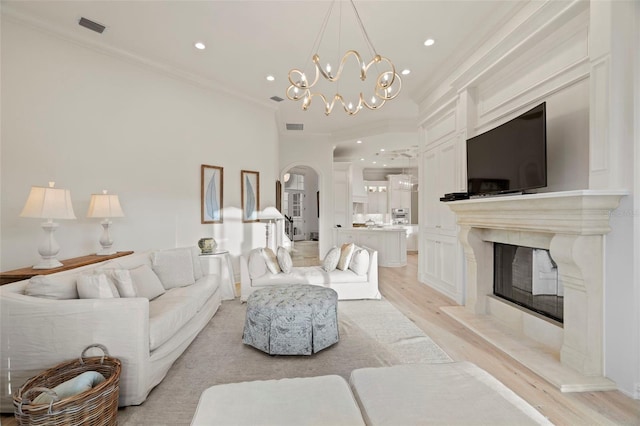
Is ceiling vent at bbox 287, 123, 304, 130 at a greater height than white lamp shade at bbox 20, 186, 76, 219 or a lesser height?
greater

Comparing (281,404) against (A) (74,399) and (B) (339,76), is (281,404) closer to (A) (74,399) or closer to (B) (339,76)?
(A) (74,399)

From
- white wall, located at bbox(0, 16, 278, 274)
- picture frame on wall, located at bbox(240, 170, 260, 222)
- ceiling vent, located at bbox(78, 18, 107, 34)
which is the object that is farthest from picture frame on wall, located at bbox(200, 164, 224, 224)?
ceiling vent, located at bbox(78, 18, 107, 34)

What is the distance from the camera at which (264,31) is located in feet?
11.3

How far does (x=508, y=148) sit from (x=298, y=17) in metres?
2.57

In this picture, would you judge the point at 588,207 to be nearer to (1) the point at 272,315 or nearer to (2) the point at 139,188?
(1) the point at 272,315

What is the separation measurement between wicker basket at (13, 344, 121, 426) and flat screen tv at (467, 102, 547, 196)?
3394 mm

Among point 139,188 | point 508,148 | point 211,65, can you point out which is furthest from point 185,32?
point 508,148

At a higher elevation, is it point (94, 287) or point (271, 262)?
point (94, 287)

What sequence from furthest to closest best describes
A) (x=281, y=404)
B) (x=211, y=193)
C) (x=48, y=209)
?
(x=211, y=193)
(x=48, y=209)
(x=281, y=404)

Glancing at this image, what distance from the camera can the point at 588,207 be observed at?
6.67 ft

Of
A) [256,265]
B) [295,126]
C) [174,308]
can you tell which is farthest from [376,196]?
[174,308]

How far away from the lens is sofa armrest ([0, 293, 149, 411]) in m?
1.84

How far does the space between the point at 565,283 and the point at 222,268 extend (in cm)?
380

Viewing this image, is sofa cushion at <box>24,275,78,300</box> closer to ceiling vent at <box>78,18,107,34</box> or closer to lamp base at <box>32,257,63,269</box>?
lamp base at <box>32,257,63,269</box>
